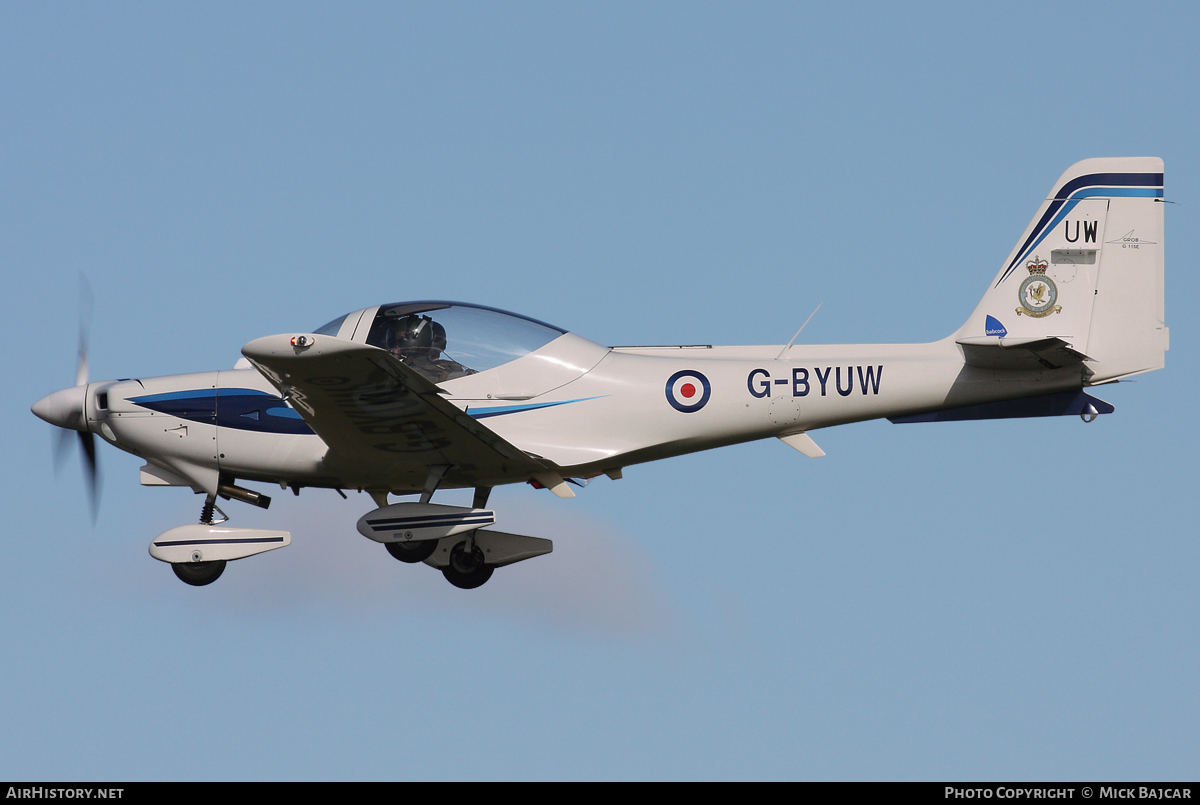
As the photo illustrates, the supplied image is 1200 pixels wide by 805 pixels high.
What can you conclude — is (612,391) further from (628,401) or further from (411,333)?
(411,333)

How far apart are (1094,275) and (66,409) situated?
1019 centimetres

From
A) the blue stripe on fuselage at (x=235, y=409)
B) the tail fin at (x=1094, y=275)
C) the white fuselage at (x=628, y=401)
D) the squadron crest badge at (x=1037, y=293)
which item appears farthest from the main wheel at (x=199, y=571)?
the squadron crest badge at (x=1037, y=293)

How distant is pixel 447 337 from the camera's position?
12.6m

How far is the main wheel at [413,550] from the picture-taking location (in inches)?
514

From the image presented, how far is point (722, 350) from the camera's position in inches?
522

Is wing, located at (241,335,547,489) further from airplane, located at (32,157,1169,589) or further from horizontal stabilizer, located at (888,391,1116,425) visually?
horizontal stabilizer, located at (888,391,1116,425)

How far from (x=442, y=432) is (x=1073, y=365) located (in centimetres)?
592

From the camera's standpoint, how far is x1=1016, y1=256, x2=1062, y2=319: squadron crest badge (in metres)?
12.9

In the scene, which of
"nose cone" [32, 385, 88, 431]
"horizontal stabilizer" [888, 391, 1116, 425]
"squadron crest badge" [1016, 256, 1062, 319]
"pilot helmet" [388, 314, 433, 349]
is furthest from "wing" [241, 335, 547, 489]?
"squadron crest badge" [1016, 256, 1062, 319]

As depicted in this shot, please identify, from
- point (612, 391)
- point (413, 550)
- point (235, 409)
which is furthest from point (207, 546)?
point (612, 391)

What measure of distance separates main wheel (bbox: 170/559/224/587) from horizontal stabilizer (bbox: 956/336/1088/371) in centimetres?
744

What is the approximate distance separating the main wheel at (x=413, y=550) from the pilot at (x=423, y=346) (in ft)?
5.54
